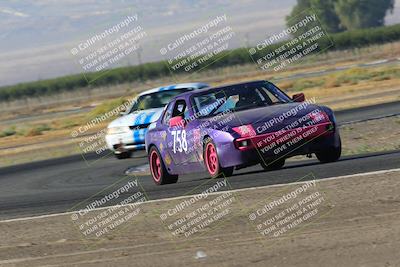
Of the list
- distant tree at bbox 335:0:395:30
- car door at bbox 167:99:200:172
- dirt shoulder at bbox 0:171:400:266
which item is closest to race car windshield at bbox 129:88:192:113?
car door at bbox 167:99:200:172

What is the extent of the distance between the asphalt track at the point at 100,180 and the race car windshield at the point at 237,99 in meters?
1.03

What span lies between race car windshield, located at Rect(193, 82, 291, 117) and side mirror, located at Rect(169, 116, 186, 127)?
28 cm

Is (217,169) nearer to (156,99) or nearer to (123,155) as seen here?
(156,99)

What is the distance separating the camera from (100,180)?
57.9ft

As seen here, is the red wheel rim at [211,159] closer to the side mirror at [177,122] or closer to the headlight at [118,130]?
the side mirror at [177,122]

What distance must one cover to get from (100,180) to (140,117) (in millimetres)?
3809

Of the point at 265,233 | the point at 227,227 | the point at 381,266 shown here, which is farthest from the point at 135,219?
the point at 381,266

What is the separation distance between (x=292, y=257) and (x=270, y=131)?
17.6ft

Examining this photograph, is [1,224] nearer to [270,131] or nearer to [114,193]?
[114,193]

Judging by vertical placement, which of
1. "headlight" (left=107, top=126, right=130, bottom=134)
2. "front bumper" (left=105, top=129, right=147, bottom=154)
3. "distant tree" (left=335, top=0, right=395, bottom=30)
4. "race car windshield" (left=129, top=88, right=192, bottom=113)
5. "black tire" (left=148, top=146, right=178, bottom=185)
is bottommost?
"distant tree" (left=335, top=0, right=395, bottom=30)

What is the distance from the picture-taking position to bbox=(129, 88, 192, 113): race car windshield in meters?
21.3

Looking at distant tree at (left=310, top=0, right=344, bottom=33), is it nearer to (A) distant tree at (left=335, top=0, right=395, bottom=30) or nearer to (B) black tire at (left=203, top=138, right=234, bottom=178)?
(A) distant tree at (left=335, top=0, right=395, bottom=30)

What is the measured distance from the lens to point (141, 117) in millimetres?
21219

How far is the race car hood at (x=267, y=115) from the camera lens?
13.1 meters
